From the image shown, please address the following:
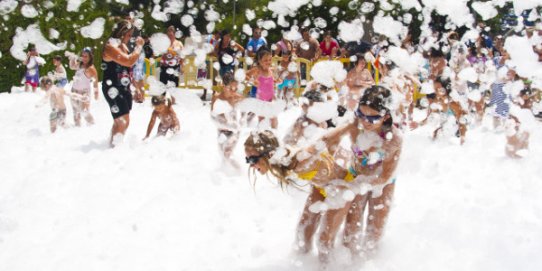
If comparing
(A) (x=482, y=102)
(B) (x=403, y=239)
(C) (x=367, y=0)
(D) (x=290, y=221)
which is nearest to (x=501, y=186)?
(B) (x=403, y=239)

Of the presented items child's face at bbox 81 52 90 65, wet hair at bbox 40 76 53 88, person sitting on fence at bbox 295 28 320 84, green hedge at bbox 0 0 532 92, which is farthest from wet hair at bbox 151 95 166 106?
green hedge at bbox 0 0 532 92

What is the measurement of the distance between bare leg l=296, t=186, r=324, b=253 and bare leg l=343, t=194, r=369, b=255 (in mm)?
198

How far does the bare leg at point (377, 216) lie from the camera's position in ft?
11.7

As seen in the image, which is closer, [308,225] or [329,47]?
[308,225]

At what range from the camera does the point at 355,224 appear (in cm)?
354

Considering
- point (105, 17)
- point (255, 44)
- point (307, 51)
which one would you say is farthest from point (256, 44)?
point (105, 17)

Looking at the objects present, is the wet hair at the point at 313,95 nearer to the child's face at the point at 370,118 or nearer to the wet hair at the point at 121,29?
the child's face at the point at 370,118

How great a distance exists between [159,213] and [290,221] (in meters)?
1.00

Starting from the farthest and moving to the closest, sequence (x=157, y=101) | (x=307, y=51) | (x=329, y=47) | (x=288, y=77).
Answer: (x=307, y=51) → (x=329, y=47) → (x=288, y=77) → (x=157, y=101)

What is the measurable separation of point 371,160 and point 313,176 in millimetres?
412

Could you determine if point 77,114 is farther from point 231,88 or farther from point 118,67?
point 231,88

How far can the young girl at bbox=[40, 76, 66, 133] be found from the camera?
23.9 ft

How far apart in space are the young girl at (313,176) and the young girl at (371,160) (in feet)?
0.35

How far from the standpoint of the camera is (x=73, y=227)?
4078 millimetres
